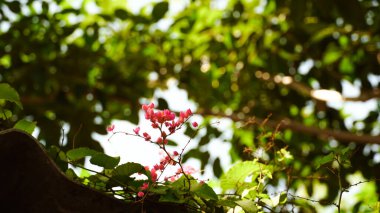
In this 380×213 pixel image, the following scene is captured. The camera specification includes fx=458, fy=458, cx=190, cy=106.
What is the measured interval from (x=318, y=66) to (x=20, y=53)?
2.27 meters

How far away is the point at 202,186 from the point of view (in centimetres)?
101

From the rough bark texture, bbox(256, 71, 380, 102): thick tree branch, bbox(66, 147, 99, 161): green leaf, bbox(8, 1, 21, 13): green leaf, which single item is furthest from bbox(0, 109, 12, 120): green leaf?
bbox(256, 71, 380, 102): thick tree branch

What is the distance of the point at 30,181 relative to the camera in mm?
898

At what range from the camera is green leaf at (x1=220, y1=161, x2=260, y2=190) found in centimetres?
119

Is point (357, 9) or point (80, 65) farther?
point (80, 65)

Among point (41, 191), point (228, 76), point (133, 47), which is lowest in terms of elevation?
point (41, 191)

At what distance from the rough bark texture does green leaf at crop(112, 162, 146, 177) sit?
0.15 m

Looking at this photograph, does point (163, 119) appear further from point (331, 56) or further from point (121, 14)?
point (331, 56)

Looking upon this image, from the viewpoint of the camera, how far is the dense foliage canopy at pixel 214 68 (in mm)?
3156

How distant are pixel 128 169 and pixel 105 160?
6 cm

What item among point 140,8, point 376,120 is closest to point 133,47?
point 140,8

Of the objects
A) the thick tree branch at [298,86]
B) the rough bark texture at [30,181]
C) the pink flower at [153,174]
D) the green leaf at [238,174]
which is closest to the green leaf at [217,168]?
the thick tree branch at [298,86]

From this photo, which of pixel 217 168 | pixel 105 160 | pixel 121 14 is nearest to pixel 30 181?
pixel 105 160

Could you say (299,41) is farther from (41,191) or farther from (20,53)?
(41,191)
